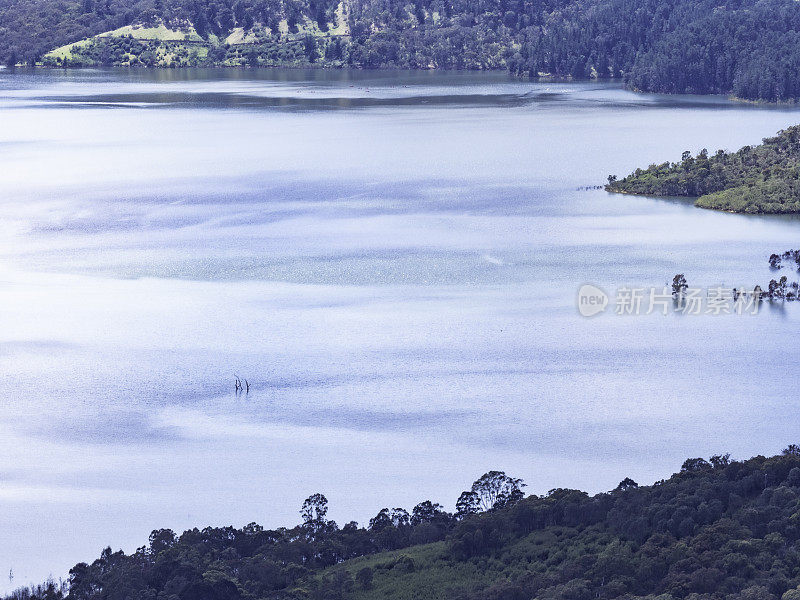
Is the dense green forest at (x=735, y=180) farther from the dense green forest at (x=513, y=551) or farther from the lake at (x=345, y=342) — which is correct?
the dense green forest at (x=513, y=551)

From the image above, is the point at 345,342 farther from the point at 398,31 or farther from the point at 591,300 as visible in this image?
the point at 398,31

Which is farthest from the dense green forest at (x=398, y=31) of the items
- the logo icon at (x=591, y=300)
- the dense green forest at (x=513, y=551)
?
the dense green forest at (x=513, y=551)

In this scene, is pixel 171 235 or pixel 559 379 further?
pixel 171 235

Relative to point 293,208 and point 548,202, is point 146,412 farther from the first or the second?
point 548,202

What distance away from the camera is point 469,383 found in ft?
125

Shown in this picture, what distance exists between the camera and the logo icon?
46312 mm

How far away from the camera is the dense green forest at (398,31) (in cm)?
15475

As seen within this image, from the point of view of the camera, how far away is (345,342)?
42.0 meters

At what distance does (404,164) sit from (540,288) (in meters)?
37.7

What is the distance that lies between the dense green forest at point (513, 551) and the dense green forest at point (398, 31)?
116 meters

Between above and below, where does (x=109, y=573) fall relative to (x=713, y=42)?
below

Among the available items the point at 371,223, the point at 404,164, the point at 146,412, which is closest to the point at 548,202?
the point at 371,223

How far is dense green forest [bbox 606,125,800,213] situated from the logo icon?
22.6 meters

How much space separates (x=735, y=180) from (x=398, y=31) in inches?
4176
